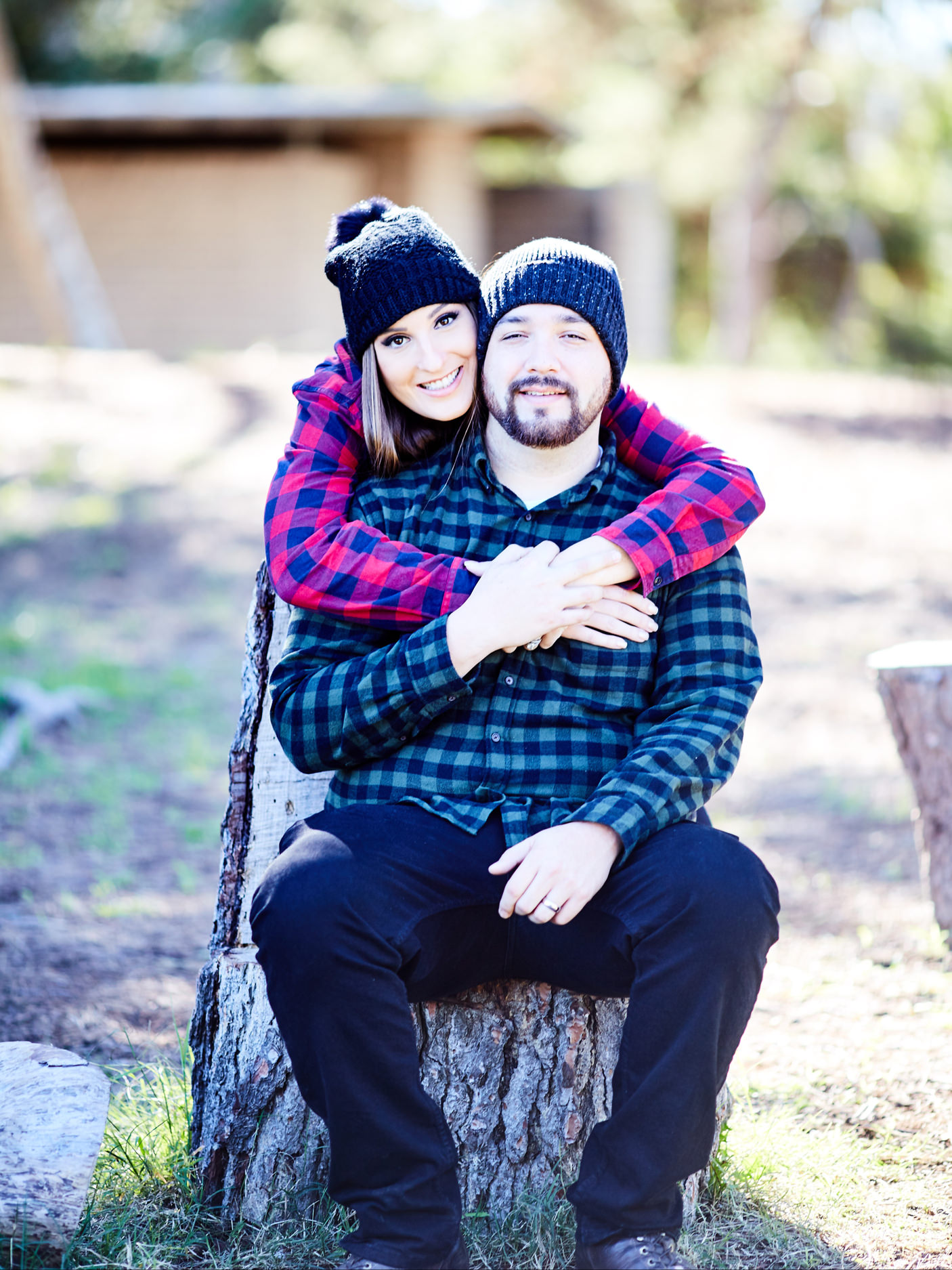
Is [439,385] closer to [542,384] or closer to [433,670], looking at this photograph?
[542,384]

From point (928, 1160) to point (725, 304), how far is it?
15180 millimetres

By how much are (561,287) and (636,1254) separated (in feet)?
5.77

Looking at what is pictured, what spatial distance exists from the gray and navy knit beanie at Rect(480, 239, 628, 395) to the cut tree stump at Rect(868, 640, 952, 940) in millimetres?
1495

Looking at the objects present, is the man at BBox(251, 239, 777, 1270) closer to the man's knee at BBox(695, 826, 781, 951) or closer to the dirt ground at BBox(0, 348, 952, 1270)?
the man's knee at BBox(695, 826, 781, 951)

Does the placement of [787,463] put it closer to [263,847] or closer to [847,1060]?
[847,1060]

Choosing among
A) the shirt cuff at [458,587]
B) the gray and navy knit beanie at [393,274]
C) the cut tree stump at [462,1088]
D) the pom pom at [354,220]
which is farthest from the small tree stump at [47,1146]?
the pom pom at [354,220]

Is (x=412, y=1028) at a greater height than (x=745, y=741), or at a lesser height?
lesser

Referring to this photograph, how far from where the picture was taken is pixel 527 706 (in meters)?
2.49

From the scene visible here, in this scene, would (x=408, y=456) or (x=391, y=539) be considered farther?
(x=408, y=456)

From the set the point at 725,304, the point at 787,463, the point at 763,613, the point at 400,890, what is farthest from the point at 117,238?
the point at 400,890

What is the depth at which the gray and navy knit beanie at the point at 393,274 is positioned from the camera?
2.69m

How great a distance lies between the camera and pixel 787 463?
32.3ft

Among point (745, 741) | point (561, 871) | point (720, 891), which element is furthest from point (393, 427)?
point (745, 741)

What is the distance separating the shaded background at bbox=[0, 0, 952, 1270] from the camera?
343 cm
